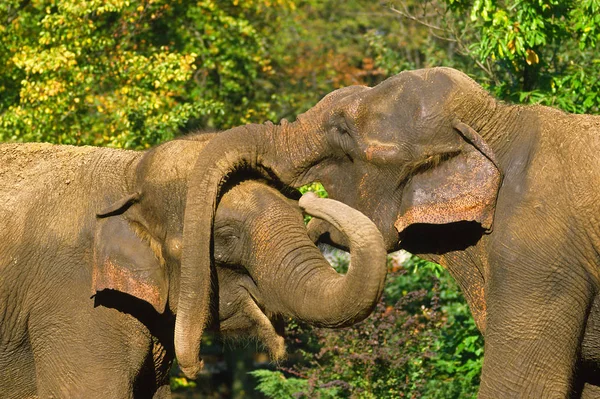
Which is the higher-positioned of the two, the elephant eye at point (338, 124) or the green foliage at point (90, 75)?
the elephant eye at point (338, 124)

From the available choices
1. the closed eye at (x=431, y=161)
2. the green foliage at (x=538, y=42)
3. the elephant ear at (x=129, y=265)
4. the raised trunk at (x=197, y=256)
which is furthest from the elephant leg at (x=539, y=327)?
the green foliage at (x=538, y=42)

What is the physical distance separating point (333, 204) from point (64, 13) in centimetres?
692

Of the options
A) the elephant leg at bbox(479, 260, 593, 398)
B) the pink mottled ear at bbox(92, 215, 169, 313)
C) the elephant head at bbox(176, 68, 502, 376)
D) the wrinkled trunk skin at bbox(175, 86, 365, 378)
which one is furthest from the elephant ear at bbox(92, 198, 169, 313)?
the elephant leg at bbox(479, 260, 593, 398)

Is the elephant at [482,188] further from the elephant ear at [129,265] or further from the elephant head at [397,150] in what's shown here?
the elephant ear at [129,265]

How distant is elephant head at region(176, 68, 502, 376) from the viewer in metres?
7.29

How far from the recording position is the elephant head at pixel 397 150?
7.29 meters

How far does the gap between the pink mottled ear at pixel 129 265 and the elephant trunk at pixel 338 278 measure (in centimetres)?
73

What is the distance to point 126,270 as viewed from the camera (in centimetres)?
722

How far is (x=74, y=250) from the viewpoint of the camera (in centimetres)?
743

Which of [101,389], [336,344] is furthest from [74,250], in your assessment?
[336,344]

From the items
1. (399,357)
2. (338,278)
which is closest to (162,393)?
(338,278)

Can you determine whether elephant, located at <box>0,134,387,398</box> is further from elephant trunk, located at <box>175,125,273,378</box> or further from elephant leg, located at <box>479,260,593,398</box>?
elephant leg, located at <box>479,260,593,398</box>

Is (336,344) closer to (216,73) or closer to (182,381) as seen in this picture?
(182,381)

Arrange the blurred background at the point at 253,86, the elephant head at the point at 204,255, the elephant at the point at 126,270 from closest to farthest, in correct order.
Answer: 1. the elephant head at the point at 204,255
2. the elephant at the point at 126,270
3. the blurred background at the point at 253,86
